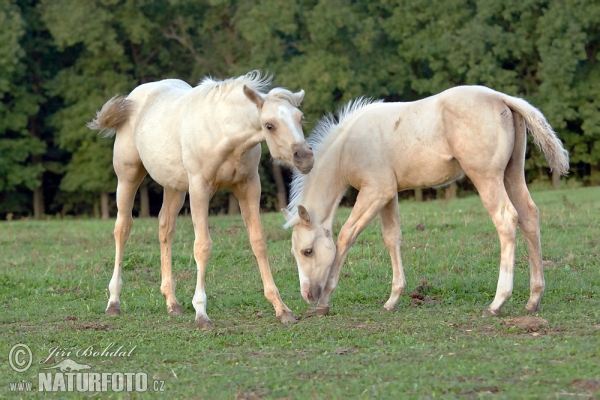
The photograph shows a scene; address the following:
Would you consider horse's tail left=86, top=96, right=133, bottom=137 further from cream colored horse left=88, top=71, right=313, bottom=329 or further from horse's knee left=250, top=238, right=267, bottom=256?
horse's knee left=250, top=238, right=267, bottom=256

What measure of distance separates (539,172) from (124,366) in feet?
83.5

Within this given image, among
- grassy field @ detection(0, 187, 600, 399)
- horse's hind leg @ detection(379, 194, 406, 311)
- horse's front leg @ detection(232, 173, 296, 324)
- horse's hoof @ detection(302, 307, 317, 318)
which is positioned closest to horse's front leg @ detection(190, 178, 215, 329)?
grassy field @ detection(0, 187, 600, 399)

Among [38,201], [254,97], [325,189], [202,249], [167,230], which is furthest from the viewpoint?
[38,201]

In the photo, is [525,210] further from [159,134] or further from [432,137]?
[159,134]

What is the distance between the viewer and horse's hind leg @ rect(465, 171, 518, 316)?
727cm

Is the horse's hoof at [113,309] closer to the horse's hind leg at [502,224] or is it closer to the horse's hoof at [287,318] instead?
the horse's hoof at [287,318]

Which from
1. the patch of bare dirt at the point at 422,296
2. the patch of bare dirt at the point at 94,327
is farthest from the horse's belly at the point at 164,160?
the patch of bare dirt at the point at 422,296

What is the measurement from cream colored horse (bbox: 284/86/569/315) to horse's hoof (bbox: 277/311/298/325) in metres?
0.36

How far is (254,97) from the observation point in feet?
23.3

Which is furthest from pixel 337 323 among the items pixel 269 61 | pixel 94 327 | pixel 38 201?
pixel 38 201

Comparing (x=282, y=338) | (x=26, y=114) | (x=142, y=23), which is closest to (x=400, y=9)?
(x=142, y=23)

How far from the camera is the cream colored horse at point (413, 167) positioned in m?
7.32

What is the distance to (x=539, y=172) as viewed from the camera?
96.6ft

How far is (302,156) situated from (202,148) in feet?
3.71
